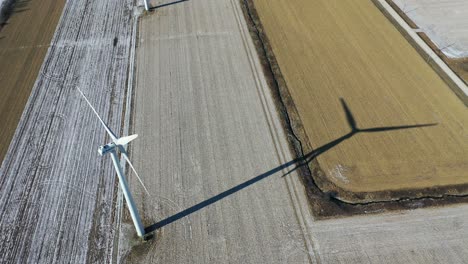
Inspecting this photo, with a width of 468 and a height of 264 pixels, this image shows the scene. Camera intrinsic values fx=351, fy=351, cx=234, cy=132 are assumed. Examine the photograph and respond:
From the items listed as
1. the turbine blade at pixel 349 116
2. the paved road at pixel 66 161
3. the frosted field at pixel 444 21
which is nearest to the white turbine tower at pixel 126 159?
the paved road at pixel 66 161

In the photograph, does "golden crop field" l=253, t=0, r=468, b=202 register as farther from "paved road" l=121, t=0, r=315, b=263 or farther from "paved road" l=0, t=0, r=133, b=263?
"paved road" l=0, t=0, r=133, b=263

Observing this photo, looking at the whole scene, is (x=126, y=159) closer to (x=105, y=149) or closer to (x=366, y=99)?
(x=105, y=149)

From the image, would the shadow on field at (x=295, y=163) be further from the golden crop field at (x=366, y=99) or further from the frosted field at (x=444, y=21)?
the frosted field at (x=444, y=21)

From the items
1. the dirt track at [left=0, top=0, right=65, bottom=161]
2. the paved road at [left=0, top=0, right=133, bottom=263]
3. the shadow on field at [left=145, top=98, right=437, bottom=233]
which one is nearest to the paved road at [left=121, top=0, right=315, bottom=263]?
the shadow on field at [left=145, top=98, right=437, bottom=233]

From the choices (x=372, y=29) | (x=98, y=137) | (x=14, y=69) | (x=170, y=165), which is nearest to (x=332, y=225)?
(x=170, y=165)

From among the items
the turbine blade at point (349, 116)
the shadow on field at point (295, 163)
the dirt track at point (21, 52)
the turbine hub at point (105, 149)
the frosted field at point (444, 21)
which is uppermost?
the turbine hub at point (105, 149)

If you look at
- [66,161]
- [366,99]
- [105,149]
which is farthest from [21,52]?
[366,99]
